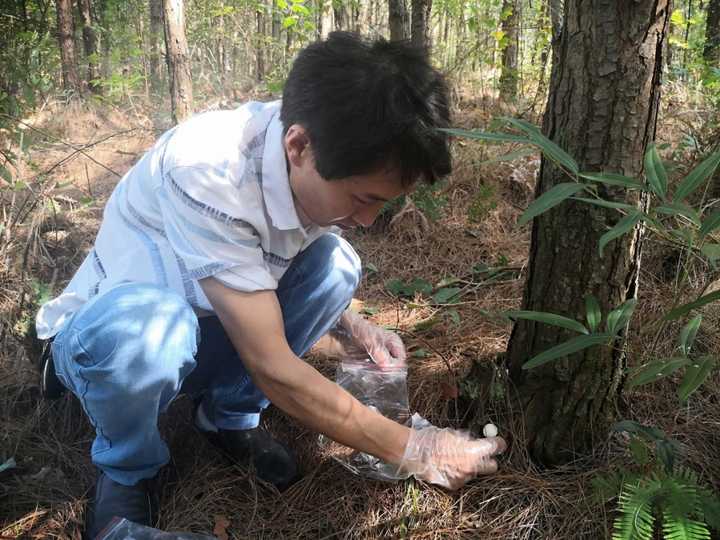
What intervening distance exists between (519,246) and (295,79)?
173 centimetres

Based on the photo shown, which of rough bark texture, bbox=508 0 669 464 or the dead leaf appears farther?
the dead leaf

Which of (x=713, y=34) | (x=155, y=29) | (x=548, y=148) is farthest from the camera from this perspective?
(x=155, y=29)

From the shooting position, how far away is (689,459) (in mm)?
1407

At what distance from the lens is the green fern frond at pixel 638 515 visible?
1.12 m

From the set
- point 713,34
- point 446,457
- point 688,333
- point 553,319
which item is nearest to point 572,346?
point 553,319

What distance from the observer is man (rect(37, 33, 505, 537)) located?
1.20 meters

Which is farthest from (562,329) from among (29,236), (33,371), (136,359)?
(29,236)

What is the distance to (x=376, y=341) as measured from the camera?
1.90 m

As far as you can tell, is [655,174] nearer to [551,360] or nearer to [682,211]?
[682,211]

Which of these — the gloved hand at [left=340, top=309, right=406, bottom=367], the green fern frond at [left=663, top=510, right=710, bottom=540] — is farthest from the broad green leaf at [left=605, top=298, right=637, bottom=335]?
the gloved hand at [left=340, top=309, right=406, bottom=367]

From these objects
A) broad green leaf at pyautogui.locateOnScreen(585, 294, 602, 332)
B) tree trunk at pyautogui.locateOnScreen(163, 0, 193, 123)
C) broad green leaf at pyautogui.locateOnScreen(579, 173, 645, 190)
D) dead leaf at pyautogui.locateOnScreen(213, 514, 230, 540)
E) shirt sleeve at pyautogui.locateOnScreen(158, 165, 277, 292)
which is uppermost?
tree trunk at pyautogui.locateOnScreen(163, 0, 193, 123)

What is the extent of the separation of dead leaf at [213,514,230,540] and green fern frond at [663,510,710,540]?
3.45 feet

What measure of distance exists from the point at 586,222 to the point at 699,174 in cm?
38

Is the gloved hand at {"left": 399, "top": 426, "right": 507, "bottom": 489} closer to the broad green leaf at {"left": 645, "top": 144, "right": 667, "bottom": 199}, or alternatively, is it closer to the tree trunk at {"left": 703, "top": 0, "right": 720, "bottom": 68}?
the broad green leaf at {"left": 645, "top": 144, "right": 667, "bottom": 199}
